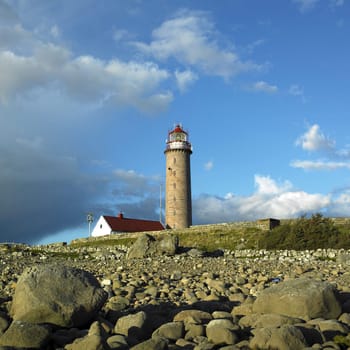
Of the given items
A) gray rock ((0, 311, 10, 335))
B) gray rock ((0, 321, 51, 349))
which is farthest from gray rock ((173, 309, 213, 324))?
gray rock ((0, 311, 10, 335))

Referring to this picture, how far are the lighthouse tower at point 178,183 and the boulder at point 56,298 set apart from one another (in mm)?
43991

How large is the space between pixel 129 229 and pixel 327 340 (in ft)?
159

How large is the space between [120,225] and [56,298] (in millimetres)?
46974

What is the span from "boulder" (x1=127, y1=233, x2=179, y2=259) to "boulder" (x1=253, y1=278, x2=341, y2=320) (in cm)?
1684

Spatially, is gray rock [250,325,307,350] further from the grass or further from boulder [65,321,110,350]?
the grass

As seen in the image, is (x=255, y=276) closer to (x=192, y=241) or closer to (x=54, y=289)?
(x=54, y=289)

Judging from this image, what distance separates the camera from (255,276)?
16.4 metres

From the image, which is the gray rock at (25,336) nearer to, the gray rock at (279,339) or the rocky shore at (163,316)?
the rocky shore at (163,316)

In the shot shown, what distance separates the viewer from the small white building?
178 feet

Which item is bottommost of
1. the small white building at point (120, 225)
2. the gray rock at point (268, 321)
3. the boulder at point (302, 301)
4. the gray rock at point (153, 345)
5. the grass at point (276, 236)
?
the gray rock at point (153, 345)

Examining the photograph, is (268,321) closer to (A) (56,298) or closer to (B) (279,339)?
(B) (279,339)

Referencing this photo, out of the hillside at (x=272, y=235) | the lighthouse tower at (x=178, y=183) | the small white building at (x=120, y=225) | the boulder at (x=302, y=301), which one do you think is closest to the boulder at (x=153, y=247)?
the hillside at (x=272, y=235)

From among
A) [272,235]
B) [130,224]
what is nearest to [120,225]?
[130,224]

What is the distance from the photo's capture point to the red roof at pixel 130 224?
54.7 m
